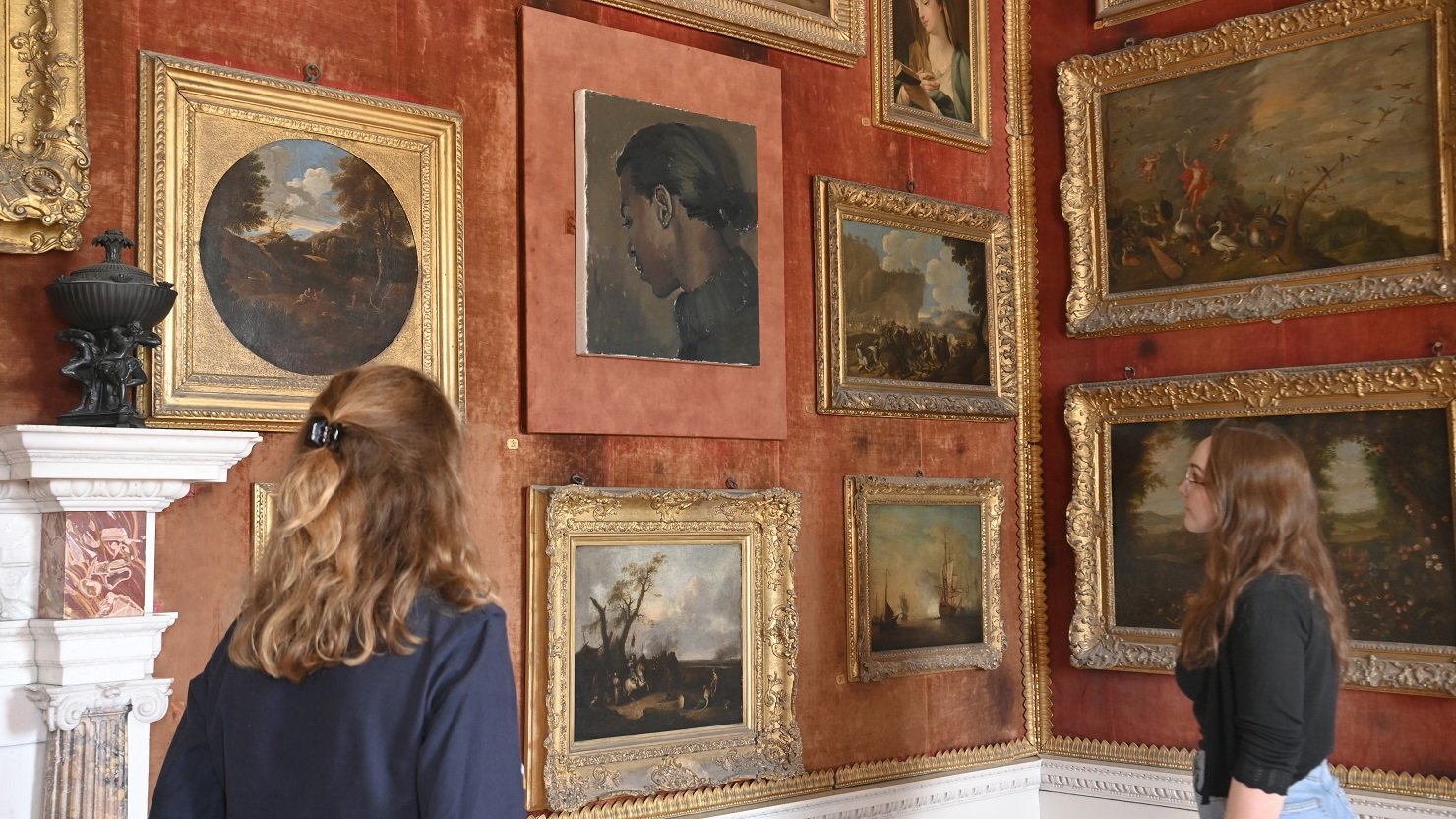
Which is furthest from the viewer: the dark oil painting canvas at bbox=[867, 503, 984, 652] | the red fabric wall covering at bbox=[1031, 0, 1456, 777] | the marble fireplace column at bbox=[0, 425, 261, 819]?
the dark oil painting canvas at bbox=[867, 503, 984, 652]

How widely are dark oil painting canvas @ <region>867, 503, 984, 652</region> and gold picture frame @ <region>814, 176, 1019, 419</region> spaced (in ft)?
2.13

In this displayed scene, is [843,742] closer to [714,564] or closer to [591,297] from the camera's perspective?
[714,564]

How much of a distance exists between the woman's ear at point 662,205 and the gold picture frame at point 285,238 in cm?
119

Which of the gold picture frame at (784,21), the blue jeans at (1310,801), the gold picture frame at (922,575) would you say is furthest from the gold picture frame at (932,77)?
the blue jeans at (1310,801)

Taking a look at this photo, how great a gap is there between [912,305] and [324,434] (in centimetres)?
631

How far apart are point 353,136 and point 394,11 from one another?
2.32 feet

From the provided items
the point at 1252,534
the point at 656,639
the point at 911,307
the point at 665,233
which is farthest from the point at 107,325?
the point at 911,307

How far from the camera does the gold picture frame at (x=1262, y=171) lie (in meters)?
7.98

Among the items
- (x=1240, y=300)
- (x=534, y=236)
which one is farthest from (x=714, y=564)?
(x=1240, y=300)

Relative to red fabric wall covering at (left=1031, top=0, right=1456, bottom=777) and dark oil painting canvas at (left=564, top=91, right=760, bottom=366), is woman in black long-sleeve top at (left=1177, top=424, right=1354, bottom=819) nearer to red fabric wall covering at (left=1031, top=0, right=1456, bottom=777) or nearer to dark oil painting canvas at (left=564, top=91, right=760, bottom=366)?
dark oil painting canvas at (left=564, top=91, right=760, bottom=366)

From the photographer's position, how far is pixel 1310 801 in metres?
4.49

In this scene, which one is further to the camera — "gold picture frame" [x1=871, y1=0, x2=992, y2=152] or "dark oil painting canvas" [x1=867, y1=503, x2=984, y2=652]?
"gold picture frame" [x1=871, y1=0, x2=992, y2=152]

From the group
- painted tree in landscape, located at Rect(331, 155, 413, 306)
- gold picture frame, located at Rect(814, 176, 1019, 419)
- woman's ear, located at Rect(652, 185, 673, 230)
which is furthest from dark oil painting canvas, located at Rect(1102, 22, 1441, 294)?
painted tree in landscape, located at Rect(331, 155, 413, 306)

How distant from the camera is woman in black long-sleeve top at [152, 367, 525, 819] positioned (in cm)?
281
